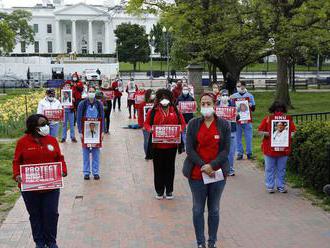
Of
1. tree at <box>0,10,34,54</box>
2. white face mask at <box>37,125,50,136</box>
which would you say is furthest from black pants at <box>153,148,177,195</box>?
tree at <box>0,10,34,54</box>

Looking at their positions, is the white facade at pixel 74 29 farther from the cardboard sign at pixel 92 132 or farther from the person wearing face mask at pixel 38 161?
the person wearing face mask at pixel 38 161

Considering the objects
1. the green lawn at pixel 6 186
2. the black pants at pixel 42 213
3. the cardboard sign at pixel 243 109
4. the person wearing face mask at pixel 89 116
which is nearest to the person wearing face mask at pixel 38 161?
the black pants at pixel 42 213

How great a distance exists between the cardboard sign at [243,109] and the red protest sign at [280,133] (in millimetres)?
2680

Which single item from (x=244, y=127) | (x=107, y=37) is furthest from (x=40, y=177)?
(x=107, y=37)

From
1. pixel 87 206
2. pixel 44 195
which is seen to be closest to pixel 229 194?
pixel 87 206

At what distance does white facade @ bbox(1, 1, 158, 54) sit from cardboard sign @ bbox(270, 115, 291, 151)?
114040mm

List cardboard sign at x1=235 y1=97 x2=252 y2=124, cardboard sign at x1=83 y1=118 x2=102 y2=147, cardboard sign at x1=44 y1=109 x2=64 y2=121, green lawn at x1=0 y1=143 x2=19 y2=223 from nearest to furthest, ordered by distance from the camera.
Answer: green lawn at x1=0 y1=143 x2=19 y2=223
cardboard sign at x1=83 y1=118 x2=102 y2=147
cardboard sign at x1=235 y1=97 x2=252 y2=124
cardboard sign at x1=44 y1=109 x2=64 y2=121

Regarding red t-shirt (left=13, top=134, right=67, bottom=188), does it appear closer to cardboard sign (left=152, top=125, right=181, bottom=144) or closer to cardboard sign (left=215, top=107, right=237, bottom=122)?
cardboard sign (left=152, top=125, right=181, bottom=144)

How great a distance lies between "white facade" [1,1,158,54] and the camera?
12262cm

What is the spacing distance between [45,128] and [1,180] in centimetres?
529

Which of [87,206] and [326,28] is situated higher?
[326,28]

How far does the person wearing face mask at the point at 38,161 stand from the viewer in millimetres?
6773

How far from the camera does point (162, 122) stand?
33.2ft

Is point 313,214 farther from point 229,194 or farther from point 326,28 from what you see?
point 326,28
